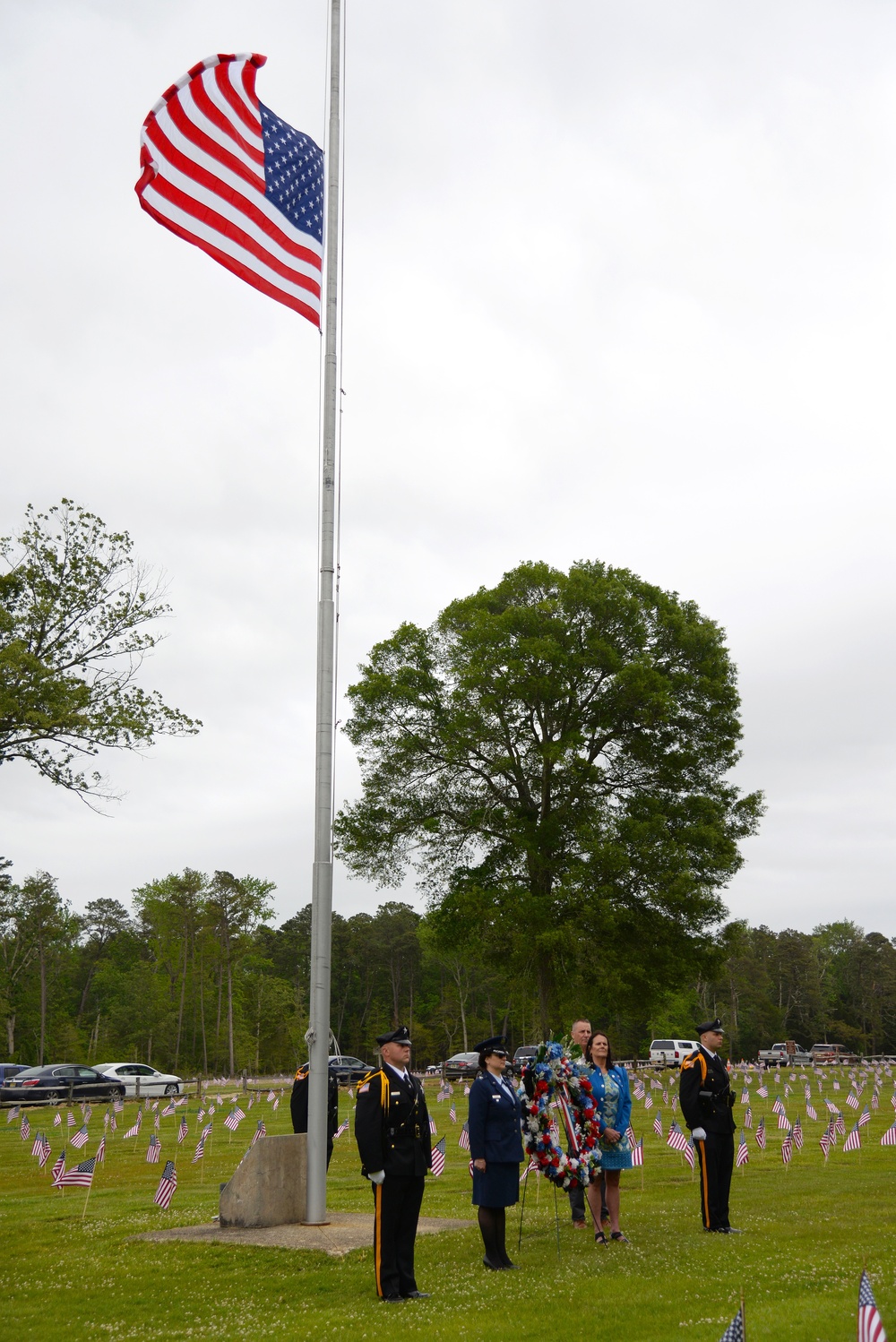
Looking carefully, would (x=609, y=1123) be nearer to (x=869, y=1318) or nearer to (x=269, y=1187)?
(x=269, y=1187)

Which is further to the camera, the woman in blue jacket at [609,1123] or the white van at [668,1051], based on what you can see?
the white van at [668,1051]

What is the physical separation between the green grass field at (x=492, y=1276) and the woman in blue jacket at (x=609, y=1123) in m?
0.34

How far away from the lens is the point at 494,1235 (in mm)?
8641

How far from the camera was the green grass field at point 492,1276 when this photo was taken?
6590 millimetres

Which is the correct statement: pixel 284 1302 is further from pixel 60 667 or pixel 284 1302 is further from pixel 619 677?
pixel 619 677

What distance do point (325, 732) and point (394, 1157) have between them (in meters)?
4.25

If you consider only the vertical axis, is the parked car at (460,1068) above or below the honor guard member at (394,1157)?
below

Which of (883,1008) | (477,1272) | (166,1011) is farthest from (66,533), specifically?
(883,1008)

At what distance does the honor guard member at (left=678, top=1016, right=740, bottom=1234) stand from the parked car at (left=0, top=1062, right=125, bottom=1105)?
2948 cm

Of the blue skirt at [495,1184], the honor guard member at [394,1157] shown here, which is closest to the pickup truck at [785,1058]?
the blue skirt at [495,1184]

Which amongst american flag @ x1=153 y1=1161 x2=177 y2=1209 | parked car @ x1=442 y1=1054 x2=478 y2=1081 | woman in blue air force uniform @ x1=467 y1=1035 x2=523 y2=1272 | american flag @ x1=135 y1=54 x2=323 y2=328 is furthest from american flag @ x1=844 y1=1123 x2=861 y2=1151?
parked car @ x1=442 y1=1054 x2=478 y2=1081

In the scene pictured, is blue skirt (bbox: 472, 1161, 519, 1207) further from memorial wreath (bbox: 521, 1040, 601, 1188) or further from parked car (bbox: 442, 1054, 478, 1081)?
parked car (bbox: 442, 1054, 478, 1081)

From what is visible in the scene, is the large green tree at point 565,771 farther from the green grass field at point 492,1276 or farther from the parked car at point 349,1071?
the parked car at point 349,1071

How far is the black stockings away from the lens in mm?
8617
